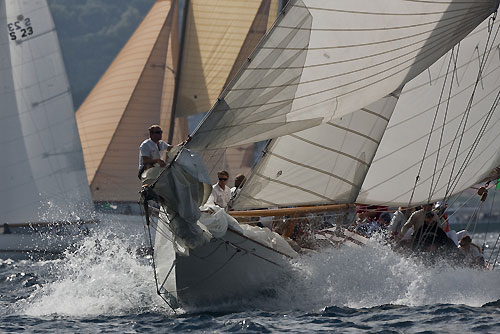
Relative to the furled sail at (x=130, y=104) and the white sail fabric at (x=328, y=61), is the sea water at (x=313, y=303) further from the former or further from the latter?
the furled sail at (x=130, y=104)

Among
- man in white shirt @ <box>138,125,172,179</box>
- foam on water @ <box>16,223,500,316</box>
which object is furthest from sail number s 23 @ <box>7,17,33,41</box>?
man in white shirt @ <box>138,125,172,179</box>

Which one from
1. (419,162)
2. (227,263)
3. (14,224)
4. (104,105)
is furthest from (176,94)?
(227,263)

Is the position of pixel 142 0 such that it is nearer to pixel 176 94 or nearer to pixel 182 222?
pixel 176 94

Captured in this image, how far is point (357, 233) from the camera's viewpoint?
15.5 metres

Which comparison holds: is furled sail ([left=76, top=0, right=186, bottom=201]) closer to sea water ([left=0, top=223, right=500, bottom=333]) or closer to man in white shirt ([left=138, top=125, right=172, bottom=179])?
sea water ([left=0, top=223, right=500, bottom=333])

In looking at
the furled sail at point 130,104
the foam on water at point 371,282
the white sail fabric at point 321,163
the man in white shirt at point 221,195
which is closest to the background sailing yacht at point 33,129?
the furled sail at point 130,104

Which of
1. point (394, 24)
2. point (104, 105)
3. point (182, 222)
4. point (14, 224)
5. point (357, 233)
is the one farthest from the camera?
point (104, 105)

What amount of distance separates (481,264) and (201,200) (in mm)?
4995

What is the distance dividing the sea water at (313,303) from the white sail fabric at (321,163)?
98cm

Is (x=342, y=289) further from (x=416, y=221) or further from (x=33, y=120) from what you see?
(x=33, y=120)

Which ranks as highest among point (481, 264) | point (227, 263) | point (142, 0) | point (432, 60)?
point (142, 0)

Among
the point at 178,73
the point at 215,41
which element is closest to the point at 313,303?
the point at 215,41

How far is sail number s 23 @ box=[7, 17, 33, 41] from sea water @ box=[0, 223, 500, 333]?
12.5 m

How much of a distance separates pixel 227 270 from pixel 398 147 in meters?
3.57
